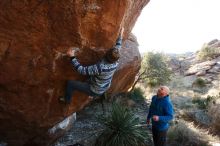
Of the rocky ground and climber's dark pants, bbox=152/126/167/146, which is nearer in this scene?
climber's dark pants, bbox=152/126/167/146

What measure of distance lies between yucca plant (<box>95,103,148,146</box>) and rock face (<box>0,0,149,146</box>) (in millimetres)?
2933

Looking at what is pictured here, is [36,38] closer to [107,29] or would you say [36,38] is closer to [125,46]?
[107,29]

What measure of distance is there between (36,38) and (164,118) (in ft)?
11.5

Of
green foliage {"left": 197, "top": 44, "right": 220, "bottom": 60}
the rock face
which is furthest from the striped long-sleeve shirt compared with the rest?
green foliage {"left": 197, "top": 44, "right": 220, "bottom": 60}

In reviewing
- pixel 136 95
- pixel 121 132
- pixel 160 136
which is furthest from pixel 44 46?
pixel 136 95

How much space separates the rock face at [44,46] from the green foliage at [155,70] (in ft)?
59.8

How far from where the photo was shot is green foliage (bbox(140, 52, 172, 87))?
2662 cm

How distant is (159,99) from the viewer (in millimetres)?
8508

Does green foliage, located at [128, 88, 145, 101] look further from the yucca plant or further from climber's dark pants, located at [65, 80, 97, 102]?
climber's dark pants, located at [65, 80, 97, 102]

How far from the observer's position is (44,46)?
7188mm

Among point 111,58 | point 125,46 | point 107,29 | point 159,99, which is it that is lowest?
point 159,99

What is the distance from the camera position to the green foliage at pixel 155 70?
26.6 metres

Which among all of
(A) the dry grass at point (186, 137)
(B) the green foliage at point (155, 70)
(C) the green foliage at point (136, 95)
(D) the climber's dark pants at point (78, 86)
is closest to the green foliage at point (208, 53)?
(B) the green foliage at point (155, 70)

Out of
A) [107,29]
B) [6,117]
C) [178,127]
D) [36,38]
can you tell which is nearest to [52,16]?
[36,38]
